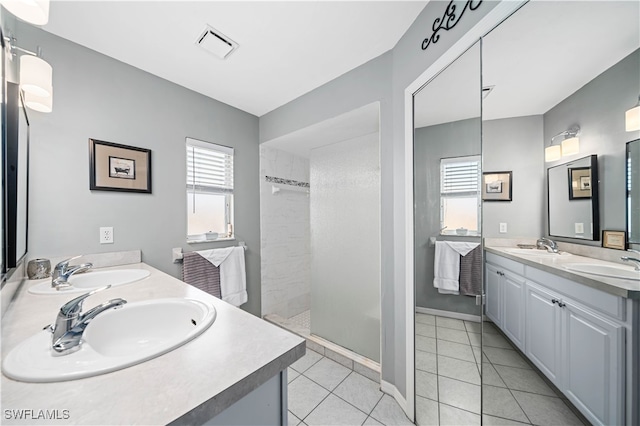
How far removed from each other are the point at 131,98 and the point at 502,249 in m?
3.20

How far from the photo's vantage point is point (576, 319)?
1.19 metres

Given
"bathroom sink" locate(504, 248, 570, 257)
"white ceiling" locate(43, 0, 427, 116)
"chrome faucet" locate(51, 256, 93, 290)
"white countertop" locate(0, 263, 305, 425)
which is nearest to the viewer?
"white countertop" locate(0, 263, 305, 425)

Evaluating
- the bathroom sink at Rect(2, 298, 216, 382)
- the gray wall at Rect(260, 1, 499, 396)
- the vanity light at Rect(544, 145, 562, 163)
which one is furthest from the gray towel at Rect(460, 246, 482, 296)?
the bathroom sink at Rect(2, 298, 216, 382)

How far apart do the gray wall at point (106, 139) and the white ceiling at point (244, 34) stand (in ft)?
0.46

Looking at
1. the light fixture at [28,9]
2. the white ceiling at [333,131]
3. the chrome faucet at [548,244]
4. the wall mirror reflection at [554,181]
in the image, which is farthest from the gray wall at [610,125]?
the light fixture at [28,9]

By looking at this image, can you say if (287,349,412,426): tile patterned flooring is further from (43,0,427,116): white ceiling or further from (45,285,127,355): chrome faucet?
(43,0,427,116): white ceiling

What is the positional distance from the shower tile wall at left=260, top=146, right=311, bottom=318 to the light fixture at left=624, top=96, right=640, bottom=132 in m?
2.58

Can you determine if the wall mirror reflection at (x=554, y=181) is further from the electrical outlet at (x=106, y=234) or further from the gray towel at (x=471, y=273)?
the electrical outlet at (x=106, y=234)

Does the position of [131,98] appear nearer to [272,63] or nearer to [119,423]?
[272,63]

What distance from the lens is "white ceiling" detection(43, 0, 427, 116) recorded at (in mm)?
1253

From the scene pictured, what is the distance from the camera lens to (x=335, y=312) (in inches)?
87.7

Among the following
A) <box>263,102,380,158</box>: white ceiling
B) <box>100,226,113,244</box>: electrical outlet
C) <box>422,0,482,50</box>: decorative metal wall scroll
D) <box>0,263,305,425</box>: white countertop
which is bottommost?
<box>0,263,305,425</box>: white countertop

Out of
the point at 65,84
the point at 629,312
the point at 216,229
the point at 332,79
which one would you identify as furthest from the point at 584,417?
the point at 65,84

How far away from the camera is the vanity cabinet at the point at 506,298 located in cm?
157
